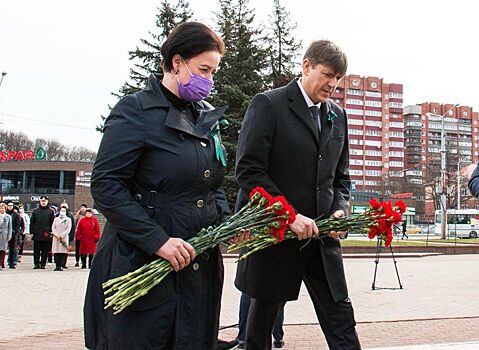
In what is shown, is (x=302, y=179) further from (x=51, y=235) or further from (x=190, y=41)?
(x=51, y=235)

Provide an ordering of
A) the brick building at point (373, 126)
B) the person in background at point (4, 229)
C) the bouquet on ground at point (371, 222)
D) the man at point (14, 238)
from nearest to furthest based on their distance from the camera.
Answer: the bouquet on ground at point (371, 222) → the person in background at point (4, 229) → the man at point (14, 238) → the brick building at point (373, 126)

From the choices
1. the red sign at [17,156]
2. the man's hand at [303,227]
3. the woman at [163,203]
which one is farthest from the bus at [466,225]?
the woman at [163,203]

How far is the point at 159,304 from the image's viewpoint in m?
2.65

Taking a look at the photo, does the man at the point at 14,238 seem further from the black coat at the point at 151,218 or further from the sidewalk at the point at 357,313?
the black coat at the point at 151,218

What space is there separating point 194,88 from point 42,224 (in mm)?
14333

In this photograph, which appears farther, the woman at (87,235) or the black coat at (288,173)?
the woman at (87,235)

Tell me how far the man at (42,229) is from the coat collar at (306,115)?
13.3 m

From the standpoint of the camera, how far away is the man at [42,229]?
52.6 ft

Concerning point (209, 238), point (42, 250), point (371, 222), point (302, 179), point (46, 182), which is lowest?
point (42, 250)

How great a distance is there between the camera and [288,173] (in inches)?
149

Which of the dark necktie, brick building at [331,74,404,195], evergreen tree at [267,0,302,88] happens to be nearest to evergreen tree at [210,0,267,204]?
evergreen tree at [267,0,302,88]

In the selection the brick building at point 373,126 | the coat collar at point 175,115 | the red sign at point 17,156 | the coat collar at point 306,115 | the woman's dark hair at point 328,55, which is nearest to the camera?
the coat collar at point 175,115

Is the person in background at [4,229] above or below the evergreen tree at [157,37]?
below

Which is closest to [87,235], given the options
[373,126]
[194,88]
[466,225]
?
[194,88]
